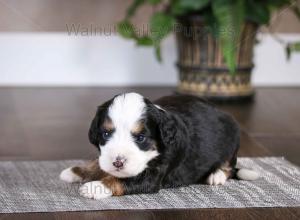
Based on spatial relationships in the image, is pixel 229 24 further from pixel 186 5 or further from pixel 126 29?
pixel 126 29

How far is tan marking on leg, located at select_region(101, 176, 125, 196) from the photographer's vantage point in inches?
76.7

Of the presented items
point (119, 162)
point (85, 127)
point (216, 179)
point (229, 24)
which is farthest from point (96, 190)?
point (229, 24)

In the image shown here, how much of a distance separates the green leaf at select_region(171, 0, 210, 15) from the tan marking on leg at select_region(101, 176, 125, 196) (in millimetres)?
1871

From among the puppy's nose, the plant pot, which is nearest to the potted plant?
the plant pot

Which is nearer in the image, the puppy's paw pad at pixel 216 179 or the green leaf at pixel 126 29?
the puppy's paw pad at pixel 216 179

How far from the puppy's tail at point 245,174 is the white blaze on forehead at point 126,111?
505mm

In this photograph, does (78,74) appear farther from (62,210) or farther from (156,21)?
(62,210)

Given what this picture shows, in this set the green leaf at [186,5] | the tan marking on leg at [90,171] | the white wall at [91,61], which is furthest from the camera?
the white wall at [91,61]

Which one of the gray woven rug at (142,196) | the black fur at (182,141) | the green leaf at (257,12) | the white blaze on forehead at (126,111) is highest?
the green leaf at (257,12)

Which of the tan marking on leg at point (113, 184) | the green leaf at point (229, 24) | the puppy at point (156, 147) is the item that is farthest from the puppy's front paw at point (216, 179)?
the green leaf at point (229, 24)

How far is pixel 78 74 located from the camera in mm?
4414

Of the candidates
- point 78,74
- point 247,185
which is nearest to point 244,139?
point 247,185

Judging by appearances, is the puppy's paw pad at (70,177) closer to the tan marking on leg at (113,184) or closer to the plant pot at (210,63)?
the tan marking on leg at (113,184)

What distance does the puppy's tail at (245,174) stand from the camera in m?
2.22
